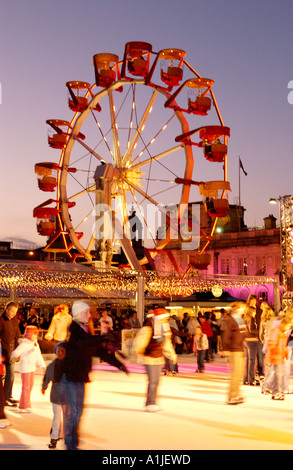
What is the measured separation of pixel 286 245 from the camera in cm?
2244

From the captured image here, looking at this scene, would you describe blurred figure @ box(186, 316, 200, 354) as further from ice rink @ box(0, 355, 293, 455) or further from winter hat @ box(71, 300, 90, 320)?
winter hat @ box(71, 300, 90, 320)

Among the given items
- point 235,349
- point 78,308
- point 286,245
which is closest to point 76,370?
point 78,308

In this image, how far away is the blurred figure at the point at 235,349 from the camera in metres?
10.2

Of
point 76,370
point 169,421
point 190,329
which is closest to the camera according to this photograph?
point 76,370

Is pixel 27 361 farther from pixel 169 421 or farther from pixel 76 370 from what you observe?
pixel 76 370

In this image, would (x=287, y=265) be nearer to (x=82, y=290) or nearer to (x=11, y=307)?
(x=82, y=290)

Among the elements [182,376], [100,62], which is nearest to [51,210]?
[100,62]

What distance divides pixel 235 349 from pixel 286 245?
12562 mm

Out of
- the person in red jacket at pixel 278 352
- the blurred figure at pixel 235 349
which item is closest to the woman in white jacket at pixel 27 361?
the blurred figure at pixel 235 349

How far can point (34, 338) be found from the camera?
947 centimetres

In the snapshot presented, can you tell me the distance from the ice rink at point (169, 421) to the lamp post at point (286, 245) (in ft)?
31.3

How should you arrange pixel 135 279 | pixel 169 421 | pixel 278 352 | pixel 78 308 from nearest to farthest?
pixel 78 308
pixel 169 421
pixel 278 352
pixel 135 279
